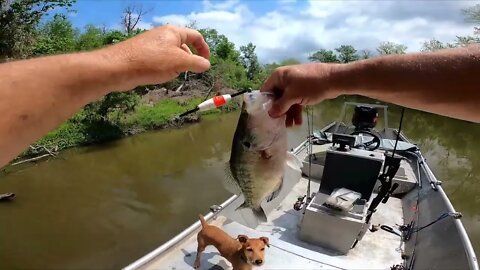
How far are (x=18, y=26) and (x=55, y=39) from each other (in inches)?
132

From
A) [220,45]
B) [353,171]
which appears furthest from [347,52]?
[353,171]

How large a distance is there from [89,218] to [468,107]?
11.8 m

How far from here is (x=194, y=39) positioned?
1.96 meters

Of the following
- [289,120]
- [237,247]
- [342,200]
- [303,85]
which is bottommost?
[237,247]

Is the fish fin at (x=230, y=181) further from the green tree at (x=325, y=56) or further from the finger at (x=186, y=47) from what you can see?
the green tree at (x=325, y=56)

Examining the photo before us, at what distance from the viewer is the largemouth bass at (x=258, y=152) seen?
1.87m

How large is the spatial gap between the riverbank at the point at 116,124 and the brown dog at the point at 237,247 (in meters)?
9.76

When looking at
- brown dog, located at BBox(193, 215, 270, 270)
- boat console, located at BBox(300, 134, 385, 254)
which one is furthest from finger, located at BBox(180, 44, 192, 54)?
boat console, located at BBox(300, 134, 385, 254)

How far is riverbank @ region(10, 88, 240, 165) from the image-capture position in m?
17.1

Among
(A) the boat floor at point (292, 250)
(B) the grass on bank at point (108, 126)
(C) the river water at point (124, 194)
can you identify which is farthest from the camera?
(B) the grass on bank at point (108, 126)

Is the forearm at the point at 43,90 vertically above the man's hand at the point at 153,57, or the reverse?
the man's hand at the point at 153,57

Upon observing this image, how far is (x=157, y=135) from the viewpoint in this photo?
862 inches

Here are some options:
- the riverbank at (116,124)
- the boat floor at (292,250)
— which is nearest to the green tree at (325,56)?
the riverbank at (116,124)

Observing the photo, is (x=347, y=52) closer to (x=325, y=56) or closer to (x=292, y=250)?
(x=325, y=56)
